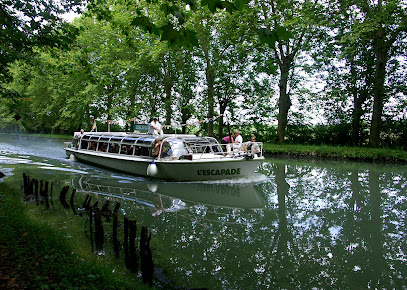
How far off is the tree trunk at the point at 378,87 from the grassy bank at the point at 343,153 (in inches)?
68.2

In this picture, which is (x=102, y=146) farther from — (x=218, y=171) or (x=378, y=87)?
(x=378, y=87)

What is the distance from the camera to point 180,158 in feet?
42.6

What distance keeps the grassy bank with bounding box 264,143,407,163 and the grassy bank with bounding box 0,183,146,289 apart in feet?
71.4

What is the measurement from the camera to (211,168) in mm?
12648

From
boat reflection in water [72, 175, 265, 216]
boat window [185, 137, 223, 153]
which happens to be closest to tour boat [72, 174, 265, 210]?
boat reflection in water [72, 175, 265, 216]

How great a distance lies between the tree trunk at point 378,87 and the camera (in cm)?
2259

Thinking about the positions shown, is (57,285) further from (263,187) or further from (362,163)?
(362,163)

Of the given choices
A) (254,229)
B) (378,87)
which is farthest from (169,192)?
(378,87)

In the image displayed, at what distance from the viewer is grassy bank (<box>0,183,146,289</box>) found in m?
3.91

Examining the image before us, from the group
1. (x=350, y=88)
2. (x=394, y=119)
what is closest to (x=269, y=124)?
(x=350, y=88)

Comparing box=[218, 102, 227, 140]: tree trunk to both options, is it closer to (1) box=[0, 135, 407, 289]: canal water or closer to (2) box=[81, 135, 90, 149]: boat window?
(2) box=[81, 135, 90, 149]: boat window

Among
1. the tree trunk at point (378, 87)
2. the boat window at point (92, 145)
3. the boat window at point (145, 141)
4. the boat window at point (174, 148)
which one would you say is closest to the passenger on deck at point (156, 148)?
the boat window at point (174, 148)

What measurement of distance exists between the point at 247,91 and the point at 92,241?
97.0 feet

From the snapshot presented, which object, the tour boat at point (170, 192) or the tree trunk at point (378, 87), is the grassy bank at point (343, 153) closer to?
the tree trunk at point (378, 87)
